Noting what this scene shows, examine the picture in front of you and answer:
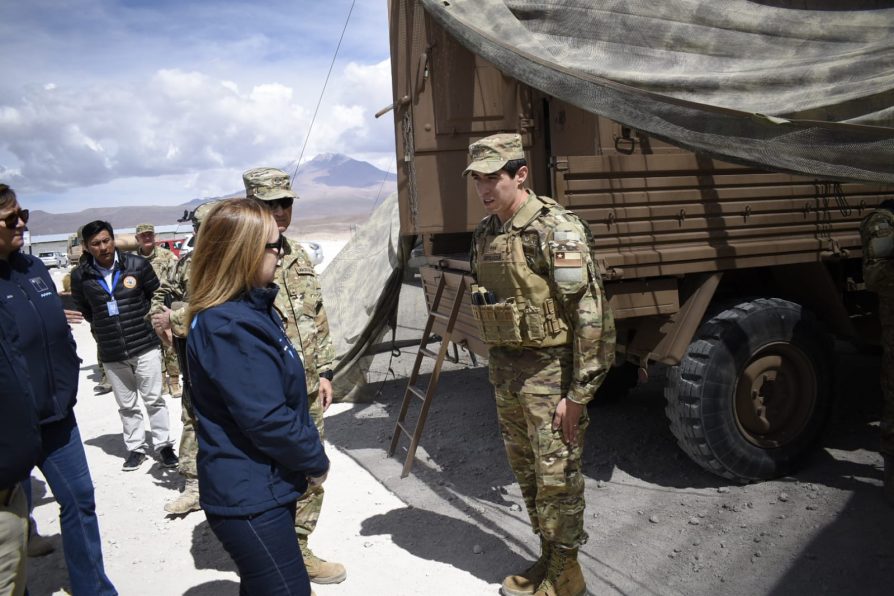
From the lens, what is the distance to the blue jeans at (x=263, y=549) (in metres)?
1.88

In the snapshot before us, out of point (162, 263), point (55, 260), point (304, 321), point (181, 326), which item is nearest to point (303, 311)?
point (304, 321)

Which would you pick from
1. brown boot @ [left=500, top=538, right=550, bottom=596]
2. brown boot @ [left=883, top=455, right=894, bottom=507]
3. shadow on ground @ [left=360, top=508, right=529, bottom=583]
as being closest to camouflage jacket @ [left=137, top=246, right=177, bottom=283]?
shadow on ground @ [left=360, top=508, right=529, bottom=583]

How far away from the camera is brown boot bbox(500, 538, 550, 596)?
9.93 ft

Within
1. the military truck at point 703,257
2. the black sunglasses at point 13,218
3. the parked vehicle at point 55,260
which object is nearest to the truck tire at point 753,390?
the military truck at point 703,257

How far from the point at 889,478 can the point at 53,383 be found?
4009 millimetres

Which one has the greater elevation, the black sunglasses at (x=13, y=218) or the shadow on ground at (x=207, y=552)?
the black sunglasses at (x=13, y=218)

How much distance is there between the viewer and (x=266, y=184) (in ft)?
10.4

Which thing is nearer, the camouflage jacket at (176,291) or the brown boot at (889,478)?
the brown boot at (889,478)

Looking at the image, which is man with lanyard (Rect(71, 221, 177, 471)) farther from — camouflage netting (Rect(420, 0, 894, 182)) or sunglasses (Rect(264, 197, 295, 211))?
camouflage netting (Rect(420, 0, 894, 182))

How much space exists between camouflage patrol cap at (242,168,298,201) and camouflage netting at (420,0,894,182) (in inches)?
53.9

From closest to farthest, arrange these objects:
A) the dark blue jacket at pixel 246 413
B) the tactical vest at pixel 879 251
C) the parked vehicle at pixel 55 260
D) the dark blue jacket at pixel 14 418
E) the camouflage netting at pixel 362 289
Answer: the dark blue jacket at pixel 246 413 → the dark blue jacket at pixel 14 418 → the tactical vest at pixel 879 251 → the camouflage netting at pixel 362 289 → the parked vehicle at pixel 55 260

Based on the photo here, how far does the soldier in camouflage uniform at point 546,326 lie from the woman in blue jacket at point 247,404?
1.12 meters

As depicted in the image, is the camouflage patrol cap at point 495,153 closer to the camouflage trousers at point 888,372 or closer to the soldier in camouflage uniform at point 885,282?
the soldier in camouflage uniform at point 885,282

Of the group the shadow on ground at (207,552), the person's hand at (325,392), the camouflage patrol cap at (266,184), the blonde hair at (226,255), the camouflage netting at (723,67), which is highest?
the camouflage netting at (723,67)
